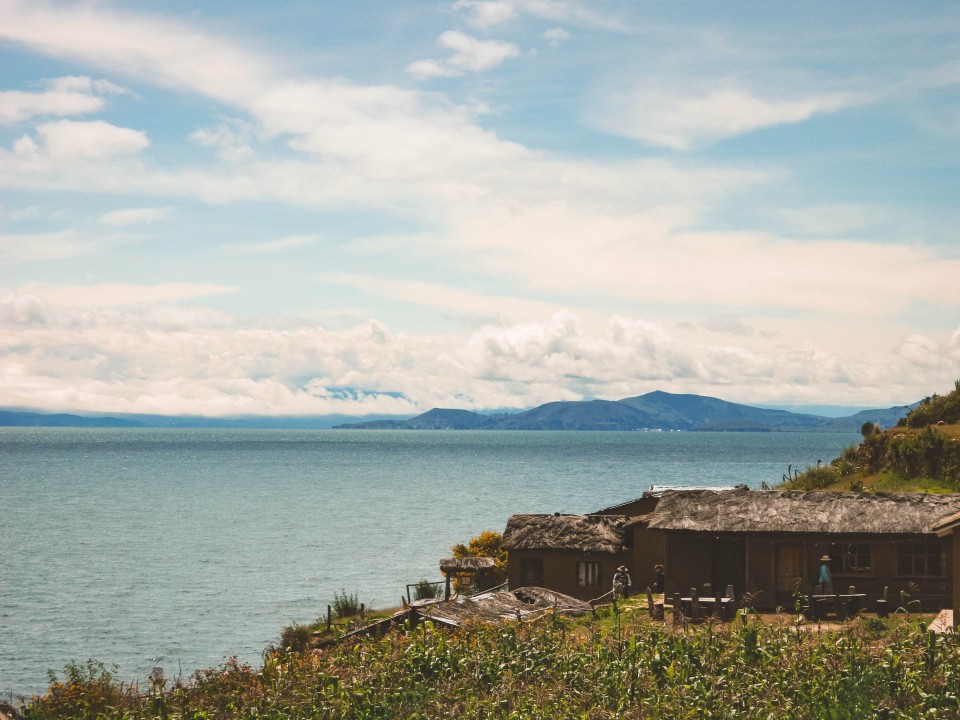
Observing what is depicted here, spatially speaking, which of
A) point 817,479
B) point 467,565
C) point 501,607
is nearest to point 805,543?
point 501,607

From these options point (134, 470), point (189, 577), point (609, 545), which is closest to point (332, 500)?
point (189, 577)

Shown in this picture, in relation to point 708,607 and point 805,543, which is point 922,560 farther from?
point 708,607

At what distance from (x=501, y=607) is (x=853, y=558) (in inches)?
504

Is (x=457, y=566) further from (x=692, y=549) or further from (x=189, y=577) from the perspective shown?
(x=189, y=577)

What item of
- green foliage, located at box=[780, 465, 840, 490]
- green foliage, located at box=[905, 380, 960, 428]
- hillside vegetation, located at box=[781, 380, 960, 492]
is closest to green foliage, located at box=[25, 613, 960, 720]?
hillside vegetation, located at box=[781, 380, 960, 492]

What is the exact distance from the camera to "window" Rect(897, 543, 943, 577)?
35031 millimetres

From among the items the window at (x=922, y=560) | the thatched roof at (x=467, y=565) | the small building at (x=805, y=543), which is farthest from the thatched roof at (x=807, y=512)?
the thatched roof at (x=467, y=565)

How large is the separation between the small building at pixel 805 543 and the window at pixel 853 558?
35mm

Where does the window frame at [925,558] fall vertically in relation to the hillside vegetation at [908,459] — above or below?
below

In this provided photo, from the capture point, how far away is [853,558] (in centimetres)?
3562

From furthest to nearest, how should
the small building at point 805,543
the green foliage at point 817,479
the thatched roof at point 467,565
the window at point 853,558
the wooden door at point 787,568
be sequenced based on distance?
the green foliage at point 817,479, the thatched roof at point 467,565, the wooden door at point 787,568, the window at point 853,558, the small building at point 805,543

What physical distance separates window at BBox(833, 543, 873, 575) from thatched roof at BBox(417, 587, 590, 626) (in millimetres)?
9047

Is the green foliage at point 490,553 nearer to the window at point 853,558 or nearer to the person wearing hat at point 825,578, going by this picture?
Result: the window at point 853,558

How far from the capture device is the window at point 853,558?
35.4 meters
